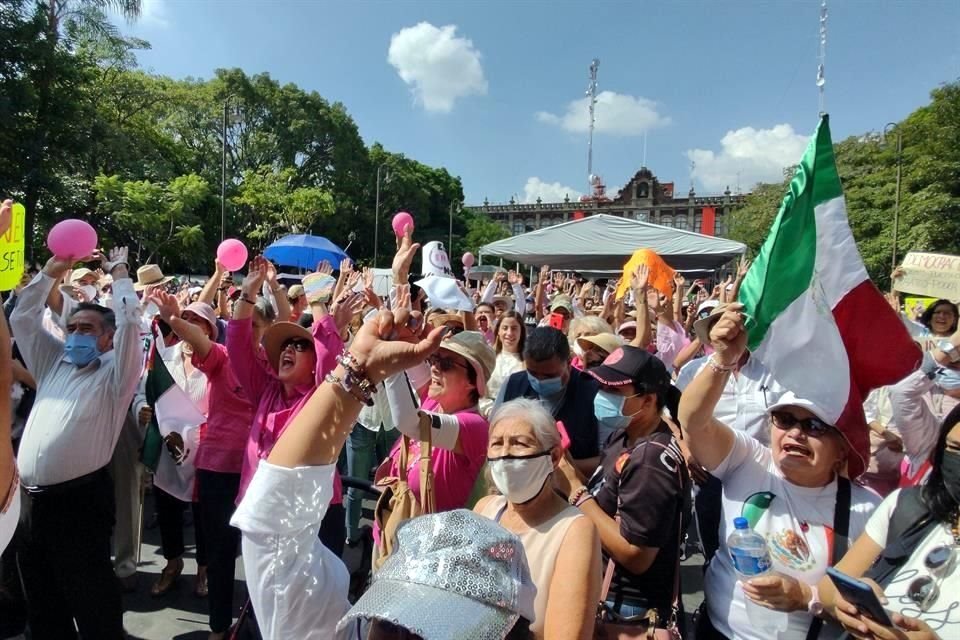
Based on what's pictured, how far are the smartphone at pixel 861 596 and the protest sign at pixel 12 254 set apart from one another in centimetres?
482

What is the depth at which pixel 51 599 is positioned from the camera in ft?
9.49

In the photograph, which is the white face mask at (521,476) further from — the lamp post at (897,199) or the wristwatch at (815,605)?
the lamp post at (897,199)

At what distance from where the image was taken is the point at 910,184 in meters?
27.2

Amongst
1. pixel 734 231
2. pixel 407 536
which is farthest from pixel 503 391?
pixel 734 231

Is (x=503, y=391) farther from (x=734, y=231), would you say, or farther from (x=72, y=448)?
(x=734, y=231)

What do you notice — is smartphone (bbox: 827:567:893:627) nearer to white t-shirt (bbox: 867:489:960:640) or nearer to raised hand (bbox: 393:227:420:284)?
white t-shirt (bbox: 867:489:960:640)

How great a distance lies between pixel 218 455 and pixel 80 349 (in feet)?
2.81

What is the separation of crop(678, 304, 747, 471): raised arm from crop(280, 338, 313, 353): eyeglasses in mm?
1731

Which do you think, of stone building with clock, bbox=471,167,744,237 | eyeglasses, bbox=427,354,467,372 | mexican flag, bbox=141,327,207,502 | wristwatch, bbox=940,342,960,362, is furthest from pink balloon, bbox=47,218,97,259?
stone building with clock, bbox=471,167,744,237

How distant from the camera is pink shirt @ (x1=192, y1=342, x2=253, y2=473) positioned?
3.20 meters

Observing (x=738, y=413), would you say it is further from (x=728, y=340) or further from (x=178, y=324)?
(x=178, y=324)

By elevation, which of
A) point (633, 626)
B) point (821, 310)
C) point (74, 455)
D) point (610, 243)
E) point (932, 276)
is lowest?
point (633, 626)

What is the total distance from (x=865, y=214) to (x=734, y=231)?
15488 mm

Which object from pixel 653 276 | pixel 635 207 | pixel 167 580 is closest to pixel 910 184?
pixel 653 276
